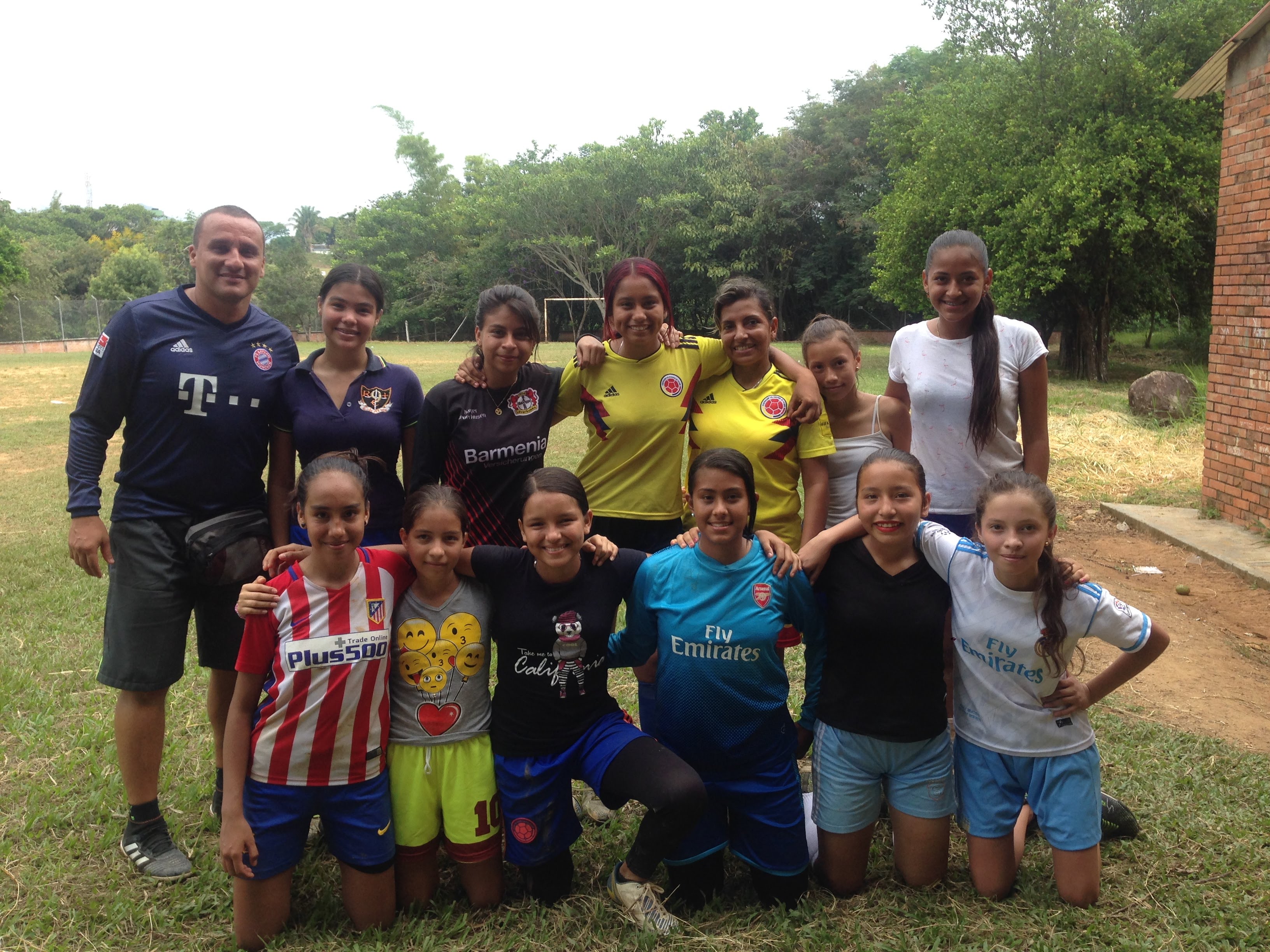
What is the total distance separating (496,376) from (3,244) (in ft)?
138

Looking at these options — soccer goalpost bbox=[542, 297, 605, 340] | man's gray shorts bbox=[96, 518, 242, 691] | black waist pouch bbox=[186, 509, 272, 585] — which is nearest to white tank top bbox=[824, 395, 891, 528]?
black waist pouch bbox=[186, 509, 272, 585]

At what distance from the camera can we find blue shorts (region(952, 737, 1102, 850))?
2707 mm

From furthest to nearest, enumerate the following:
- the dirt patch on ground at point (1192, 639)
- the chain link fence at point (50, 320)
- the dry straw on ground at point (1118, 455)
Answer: the chain link fence at point (50, 320)
the dry straw on ground at point (1118, 455)
the dirt patch on ground at point (1192, 639)

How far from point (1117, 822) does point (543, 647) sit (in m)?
2.02

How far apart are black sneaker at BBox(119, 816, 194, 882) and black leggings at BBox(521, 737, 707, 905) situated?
46.4 inches

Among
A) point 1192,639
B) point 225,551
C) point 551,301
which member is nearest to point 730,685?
point 225,551

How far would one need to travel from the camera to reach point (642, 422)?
324cm

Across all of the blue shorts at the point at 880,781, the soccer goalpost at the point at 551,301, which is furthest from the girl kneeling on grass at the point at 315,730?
the soccer goalpost at the point at 551,301

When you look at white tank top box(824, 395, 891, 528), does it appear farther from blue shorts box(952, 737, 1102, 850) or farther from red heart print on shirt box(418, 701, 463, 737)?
red heart print on shirt box(418, 701, 463, 737)

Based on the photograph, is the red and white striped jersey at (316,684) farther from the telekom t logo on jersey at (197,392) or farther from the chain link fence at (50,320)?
the chain link fence at (50,320)

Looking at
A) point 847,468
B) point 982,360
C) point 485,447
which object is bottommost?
point 847,468

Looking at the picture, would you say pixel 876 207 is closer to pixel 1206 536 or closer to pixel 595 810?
pixel 1206 536

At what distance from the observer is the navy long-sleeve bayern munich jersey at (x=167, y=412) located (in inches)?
118

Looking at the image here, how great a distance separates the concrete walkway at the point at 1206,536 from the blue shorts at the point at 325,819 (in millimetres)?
5868
